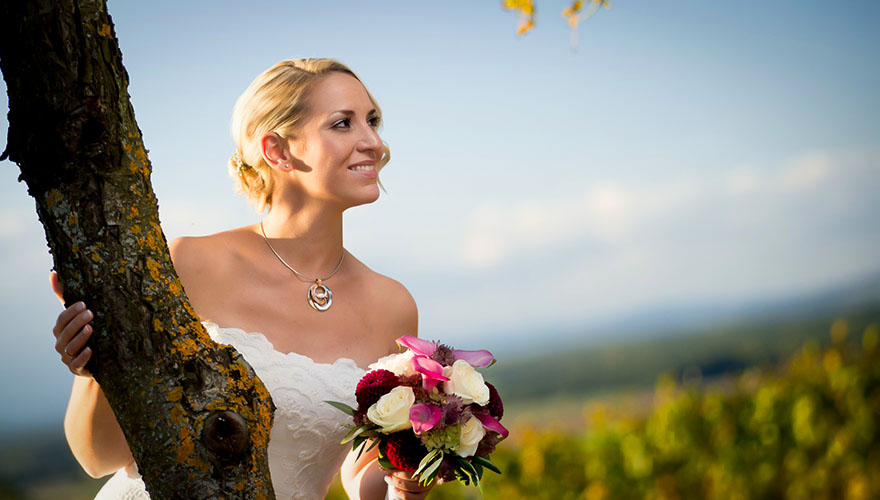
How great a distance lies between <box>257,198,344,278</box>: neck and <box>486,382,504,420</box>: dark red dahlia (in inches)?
49.3

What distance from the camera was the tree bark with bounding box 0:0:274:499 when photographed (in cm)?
193

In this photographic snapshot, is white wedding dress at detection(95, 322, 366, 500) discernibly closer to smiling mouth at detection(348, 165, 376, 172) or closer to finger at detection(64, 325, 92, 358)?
smiling mouth at detection(348, 165, 376, 172)

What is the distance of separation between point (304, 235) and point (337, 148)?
501 mm

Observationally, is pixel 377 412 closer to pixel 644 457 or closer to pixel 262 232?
pixel 262 232

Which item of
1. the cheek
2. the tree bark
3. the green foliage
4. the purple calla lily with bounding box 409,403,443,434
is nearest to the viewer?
the tree bark

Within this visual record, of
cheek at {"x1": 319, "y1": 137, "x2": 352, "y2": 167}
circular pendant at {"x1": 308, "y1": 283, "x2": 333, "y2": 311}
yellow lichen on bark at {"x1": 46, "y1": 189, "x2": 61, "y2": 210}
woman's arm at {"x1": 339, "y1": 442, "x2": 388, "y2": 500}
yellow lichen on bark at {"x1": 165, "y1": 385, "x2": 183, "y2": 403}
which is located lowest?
woman's arm at {"x1": 339, "y1": 442, "x2": 388, "y2": 500}

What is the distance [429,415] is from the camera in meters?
2.60

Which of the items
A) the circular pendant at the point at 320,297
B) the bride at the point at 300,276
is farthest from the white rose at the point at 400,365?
the circular pendant at the point at 320,297

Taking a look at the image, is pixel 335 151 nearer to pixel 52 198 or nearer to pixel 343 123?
pixel 343 123

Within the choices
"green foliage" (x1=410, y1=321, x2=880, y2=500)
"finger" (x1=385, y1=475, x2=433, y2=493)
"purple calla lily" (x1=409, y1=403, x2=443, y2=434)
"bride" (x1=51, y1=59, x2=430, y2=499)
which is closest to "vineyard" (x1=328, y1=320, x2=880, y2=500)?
"green foliage" (x1=410, y1=321, x2=880, y2=500)

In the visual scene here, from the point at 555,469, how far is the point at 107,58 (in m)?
4.23

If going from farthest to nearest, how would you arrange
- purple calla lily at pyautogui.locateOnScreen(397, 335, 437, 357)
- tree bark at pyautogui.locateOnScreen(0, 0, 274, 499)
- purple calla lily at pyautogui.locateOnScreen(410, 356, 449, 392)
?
1. purple calla lily at pyautogui.locateOnScreen(397, 335, 437, 357)
2. purple calla lily at pyautogui.locateOnScreen(410, 356, 449, 392)
3. tree bark at pyautogui.locateOnScreen(0, 0, 274, 499)

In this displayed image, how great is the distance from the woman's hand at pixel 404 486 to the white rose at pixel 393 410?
1.01ft

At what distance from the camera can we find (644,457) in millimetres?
5141
